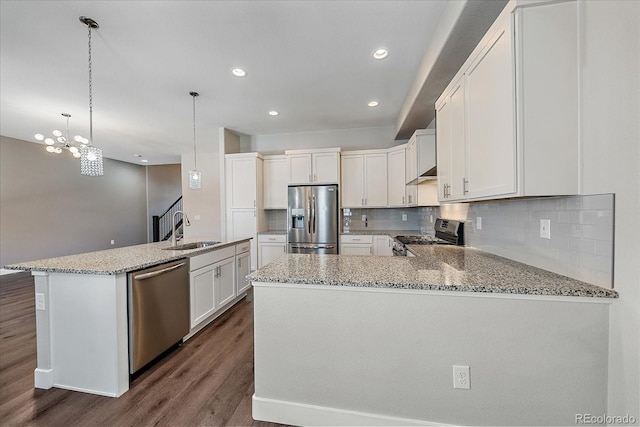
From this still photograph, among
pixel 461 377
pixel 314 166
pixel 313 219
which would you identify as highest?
pixel 314 166

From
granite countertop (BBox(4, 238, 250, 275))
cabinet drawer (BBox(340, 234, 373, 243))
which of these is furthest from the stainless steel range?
granite countertop (BBox(4, 238, 250, 275))

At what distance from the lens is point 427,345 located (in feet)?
4.42

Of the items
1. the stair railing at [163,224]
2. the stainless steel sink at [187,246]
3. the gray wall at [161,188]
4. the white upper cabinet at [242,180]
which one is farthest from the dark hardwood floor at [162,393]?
the gray wall at [161,188]

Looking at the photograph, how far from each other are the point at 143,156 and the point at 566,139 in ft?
27.5

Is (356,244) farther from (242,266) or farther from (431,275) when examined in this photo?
(431,275)

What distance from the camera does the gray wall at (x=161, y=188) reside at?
852cm

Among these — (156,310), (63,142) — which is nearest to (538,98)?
(156,310)

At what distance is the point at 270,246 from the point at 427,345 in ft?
11.8

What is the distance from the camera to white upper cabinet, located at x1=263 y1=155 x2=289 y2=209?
4.84 meters

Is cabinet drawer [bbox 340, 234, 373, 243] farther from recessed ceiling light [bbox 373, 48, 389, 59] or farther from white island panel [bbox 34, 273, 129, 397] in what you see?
white island panel [bbox 34, 273, 129, 397]

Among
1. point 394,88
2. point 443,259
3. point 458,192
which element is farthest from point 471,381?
point 394,88

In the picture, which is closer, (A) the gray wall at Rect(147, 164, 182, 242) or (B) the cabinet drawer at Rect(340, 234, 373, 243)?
(B) the cabinet drawer at Rect(340, 234, 373, 243)

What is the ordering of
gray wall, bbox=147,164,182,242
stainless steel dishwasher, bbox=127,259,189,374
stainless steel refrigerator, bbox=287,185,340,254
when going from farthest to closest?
gray wall, bbox=147,164,182,242 < stainless steel refrigerator, bbox=287,185,340,254 < stainless steel dishwasher, bbox=127,259,189,374

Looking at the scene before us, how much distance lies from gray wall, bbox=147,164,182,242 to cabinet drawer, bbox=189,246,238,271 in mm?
6817
